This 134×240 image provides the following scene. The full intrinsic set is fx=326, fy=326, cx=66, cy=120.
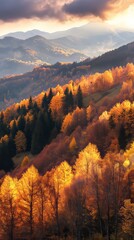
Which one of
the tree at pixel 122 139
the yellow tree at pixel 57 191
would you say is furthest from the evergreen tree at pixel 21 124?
the yellow tree at pixel 57 191

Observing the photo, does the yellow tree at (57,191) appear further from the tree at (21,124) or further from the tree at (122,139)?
the tree at (21,124)

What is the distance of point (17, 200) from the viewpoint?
63656 mm

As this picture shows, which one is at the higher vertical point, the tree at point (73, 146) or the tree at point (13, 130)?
the tree at point (13, 130)

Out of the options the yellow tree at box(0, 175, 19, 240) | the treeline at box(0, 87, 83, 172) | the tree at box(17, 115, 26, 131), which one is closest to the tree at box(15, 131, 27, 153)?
the treeline at box(0, 87, 83, 172)

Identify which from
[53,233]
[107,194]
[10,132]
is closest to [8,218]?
[53,233]

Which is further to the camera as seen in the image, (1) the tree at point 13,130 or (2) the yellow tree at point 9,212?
(1) the tree at point 13,130

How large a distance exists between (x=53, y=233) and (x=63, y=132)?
87.6 m

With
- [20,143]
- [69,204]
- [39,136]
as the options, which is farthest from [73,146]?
[69,204]

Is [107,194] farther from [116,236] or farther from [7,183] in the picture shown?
[7,183]

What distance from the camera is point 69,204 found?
55.5 meters

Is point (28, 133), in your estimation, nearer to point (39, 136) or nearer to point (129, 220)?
point (39, 136)

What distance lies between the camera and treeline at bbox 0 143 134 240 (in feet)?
181

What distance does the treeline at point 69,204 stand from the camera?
55.2 meters

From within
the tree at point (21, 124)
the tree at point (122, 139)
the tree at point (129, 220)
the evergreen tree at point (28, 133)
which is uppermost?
the tree at point (21, 124)
